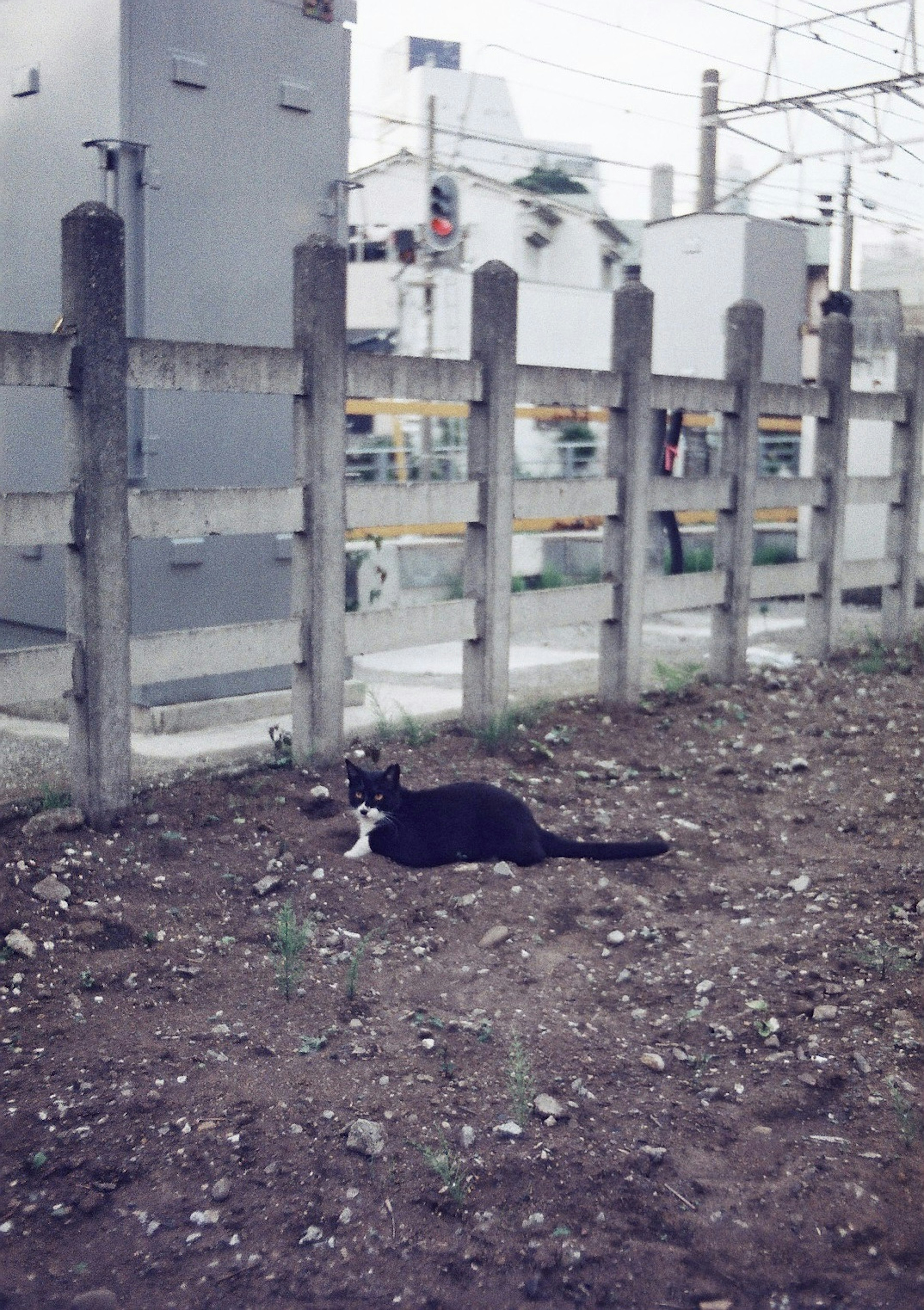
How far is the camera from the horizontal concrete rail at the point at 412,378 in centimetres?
621

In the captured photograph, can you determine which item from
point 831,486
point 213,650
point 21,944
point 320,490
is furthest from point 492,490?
point 831,486

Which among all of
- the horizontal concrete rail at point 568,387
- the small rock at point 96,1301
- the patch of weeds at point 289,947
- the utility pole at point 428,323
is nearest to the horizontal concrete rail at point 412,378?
the horizontal concrete rail at point 568,387

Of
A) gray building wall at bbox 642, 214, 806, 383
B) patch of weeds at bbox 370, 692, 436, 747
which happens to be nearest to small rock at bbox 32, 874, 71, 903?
patch of weeds at bbox 370, 692, 436, 747

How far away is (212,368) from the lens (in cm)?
560

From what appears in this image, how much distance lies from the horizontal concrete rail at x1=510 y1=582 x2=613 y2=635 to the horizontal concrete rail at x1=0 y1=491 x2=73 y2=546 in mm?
2545

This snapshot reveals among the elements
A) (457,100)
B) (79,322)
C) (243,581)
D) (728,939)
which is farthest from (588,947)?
(457,100)

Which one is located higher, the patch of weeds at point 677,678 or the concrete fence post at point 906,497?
the concrete fence post at point 906,497

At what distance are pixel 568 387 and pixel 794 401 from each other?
2411 mm

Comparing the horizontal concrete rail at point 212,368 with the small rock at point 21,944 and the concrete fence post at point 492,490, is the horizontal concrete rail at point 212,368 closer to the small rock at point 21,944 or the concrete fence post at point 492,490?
the concrete fence post at point 492,490

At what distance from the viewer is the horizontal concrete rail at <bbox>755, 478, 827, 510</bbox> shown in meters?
8.84

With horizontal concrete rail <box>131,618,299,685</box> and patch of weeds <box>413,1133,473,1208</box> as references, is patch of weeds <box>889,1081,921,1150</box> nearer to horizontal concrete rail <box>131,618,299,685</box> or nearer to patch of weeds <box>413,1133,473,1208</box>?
patch of weeds <box>413,1133,473,1208</box>

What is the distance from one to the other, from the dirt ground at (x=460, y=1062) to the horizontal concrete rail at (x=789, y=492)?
10.0 feet

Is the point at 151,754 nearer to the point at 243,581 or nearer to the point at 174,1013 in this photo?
the point at 243,581

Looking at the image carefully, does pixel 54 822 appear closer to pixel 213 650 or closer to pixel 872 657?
pixel 213 650
